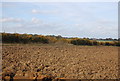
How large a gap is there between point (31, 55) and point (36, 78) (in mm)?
3091

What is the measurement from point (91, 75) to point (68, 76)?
33.7 inches

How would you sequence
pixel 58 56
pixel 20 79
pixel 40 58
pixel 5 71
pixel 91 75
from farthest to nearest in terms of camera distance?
pixel 58 56 → pixel 40 58 → pixel 91 75 → pixel 5 71 → pixel 20 79

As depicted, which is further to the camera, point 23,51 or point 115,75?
point 23,51

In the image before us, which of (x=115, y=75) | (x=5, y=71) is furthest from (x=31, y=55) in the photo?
(x=115, y=75)

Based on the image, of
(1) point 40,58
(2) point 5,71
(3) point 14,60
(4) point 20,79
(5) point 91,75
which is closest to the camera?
(4) point 20,79

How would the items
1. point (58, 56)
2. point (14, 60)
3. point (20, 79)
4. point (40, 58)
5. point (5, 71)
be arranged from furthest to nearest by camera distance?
point (58, 56), point (40, 58), point (14, 60), point (5, 71), point (20, 79)

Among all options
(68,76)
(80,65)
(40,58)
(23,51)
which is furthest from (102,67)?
(23,51)

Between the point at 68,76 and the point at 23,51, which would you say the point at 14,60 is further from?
the point at 68,76

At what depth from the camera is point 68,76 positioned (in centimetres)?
673

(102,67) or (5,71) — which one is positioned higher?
(5,71)

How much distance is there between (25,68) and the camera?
23.7 ft

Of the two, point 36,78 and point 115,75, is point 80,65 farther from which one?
point 36,78

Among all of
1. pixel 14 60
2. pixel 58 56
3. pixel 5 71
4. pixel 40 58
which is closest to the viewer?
pixel 5 71

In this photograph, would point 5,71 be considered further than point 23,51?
No
